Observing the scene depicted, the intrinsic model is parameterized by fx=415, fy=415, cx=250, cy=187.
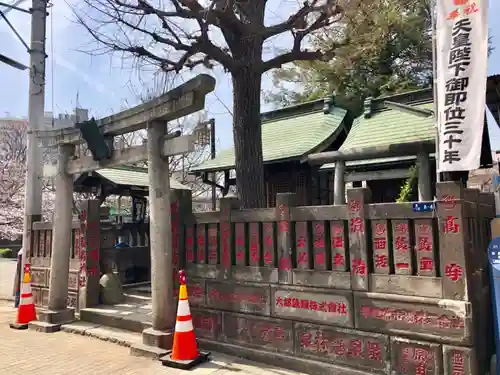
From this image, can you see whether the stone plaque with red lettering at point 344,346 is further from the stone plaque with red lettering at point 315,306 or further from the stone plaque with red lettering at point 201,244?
the stone plaque with red lettering at point 201,244

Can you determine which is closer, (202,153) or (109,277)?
(109,277)

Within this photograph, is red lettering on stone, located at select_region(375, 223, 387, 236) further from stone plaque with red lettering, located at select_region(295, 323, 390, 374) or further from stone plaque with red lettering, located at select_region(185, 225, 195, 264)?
stone plaque with red lettering, located at select_region(185, 225, 195, 264)

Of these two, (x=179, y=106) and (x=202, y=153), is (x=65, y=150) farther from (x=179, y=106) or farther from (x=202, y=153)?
(x=202, y=153)

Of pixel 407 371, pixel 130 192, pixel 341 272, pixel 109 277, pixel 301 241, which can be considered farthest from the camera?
pixel 130 192

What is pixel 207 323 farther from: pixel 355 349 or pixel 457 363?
pixel 457 363

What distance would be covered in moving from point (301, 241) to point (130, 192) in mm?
9769

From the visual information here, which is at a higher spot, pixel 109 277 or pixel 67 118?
pixel 67 118

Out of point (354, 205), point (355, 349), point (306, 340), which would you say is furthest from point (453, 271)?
point (306, 340)

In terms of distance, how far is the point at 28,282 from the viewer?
8.49 m

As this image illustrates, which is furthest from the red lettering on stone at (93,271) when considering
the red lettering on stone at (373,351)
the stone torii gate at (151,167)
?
the red lettering on stone at (373,351)

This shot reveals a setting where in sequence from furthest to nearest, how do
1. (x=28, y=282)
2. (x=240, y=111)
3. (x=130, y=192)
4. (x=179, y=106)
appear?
(x=130, y=192), (x=28, y=282), (x=240, y=111), (x=179, y=106)

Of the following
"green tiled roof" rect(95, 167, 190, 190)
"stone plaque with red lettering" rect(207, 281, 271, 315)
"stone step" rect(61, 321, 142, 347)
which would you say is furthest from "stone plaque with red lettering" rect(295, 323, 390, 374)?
"green tiled roof" rect(95, 167, 190, 190)

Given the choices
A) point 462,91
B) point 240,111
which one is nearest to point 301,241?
point 462,91

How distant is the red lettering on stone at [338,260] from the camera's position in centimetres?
512
